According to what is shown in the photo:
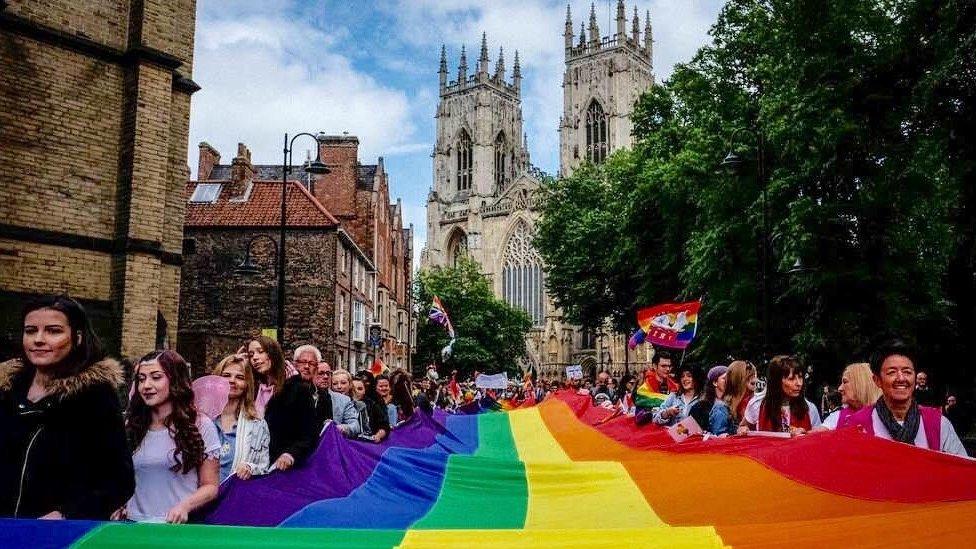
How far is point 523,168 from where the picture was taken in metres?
117

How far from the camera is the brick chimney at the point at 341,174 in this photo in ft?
150

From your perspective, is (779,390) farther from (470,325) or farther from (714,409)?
(470,325)

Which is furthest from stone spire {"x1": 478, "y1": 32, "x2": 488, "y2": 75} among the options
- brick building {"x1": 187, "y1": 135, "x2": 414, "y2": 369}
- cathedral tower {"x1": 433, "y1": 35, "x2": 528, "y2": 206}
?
brick building {"x1": 187, "y1": 135, "x2": 414, "y2": 369}

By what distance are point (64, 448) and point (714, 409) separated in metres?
7.20

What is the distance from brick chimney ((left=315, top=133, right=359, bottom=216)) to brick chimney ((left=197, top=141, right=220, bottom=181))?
213 inches

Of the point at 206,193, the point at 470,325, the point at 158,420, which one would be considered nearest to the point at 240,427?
the point at 158,420

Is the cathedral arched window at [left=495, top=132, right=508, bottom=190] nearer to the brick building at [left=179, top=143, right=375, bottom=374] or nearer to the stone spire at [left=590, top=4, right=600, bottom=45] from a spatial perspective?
the stone spire at [left=590, top=4, right=600, bottom=45]

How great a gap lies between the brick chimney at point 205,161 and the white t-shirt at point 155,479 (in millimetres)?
42022

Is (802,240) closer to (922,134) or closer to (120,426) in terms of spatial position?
(922,134)

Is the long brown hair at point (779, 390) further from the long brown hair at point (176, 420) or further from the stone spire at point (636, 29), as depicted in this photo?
the stone spire at point (636, 29)

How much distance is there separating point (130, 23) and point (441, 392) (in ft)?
55.3

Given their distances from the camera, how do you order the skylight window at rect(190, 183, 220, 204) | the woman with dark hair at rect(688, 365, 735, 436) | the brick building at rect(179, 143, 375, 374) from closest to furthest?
the woman with dark hair at rect(688, 365, 735, 436) < the brick building at rect(179, 143, 375, 374) < the skylight window at rect(190, 183, 220, 204)

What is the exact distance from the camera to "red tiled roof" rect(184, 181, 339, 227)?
36.0m

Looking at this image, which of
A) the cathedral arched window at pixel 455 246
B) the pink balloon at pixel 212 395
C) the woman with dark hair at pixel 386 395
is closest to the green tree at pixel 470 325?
the cathedral arched window at pixel 455 246
